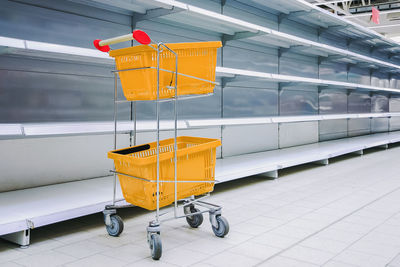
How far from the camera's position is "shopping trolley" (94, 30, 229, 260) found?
223 cm

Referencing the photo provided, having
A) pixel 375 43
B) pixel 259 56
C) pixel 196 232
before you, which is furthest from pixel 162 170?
pixel 375 43

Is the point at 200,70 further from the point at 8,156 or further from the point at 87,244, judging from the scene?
the point at 8,156

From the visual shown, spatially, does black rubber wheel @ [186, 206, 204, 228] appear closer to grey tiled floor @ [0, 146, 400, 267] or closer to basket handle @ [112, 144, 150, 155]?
grey tiled floor @ [0, 146, 400, 267]

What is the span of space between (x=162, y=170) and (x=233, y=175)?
154 centimetres

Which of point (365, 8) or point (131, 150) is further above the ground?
point (365, 8)

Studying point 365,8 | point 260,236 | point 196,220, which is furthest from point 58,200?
point 365,8

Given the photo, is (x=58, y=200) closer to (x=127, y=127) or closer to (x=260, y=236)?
(x=127, y=127)

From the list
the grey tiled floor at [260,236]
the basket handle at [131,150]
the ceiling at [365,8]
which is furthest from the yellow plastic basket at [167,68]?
the ceiling at [365,8]

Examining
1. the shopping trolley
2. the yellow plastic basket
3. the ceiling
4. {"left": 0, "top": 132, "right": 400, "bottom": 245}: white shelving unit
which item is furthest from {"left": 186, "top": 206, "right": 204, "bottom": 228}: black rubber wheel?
the ceiling

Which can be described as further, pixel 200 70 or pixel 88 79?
pixel 88 79

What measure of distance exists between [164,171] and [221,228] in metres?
0.54

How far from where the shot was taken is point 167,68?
7.83ft

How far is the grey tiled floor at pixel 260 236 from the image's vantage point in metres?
2.11

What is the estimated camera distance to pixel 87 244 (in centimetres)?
237
